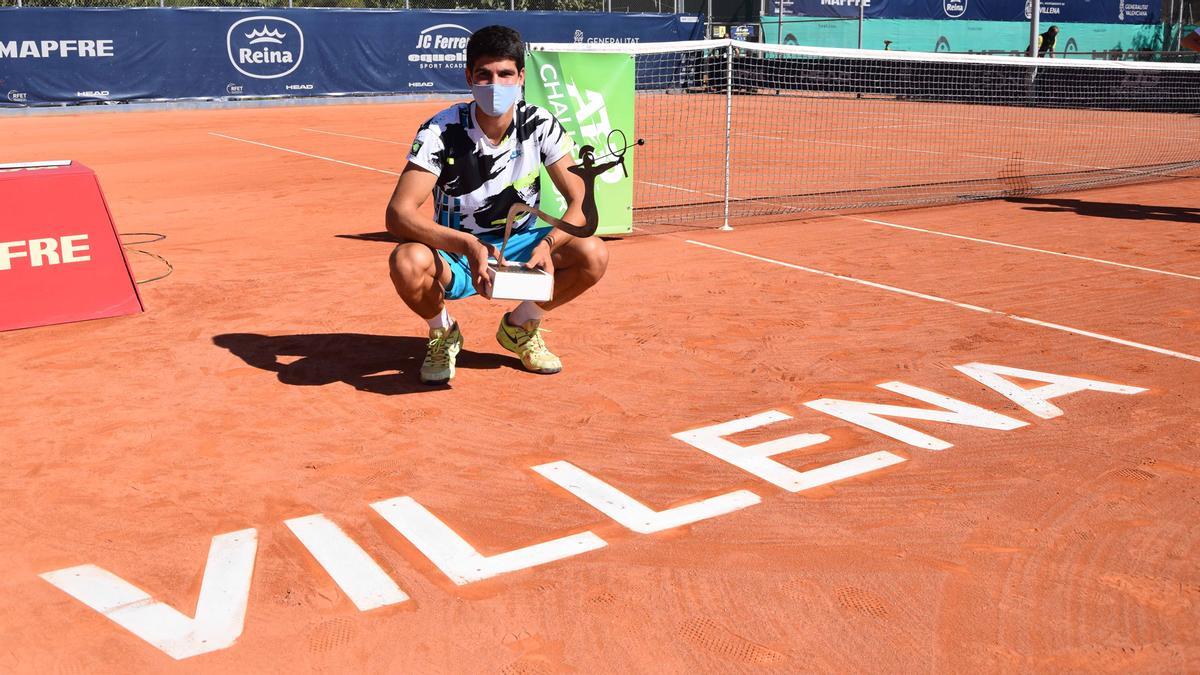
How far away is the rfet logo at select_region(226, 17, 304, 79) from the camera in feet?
96.3

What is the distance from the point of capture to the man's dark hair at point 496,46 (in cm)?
529

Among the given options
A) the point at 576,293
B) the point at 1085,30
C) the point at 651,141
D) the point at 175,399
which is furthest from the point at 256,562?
the point at 1085,30

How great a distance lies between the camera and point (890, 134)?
21.8m

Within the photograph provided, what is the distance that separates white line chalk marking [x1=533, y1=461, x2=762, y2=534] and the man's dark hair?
6.72ft

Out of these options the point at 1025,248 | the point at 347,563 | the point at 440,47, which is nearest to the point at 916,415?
the point at 347,563

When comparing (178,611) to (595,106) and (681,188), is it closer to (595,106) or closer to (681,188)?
(595,106)

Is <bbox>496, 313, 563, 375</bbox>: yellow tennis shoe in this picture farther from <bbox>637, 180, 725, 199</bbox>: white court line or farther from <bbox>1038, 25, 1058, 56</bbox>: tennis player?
<bbox>1038, 25, 1058, 56</bbox>: tennis player

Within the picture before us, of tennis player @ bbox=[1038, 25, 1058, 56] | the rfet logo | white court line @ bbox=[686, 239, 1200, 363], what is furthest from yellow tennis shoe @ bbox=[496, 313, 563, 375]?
tennis player @ bbox=[1038, 25, 1058, 56]

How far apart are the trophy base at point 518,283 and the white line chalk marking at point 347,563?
145 centimetres

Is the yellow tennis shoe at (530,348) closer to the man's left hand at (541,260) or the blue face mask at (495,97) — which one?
the man's left hand at (541,260)

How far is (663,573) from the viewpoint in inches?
143

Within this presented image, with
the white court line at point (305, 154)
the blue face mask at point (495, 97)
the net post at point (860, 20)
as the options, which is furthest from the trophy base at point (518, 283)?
the net post at point (860, 20)

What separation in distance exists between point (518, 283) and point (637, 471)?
1.13 m

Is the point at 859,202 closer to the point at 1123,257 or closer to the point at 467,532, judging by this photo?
the point at 1123,257
